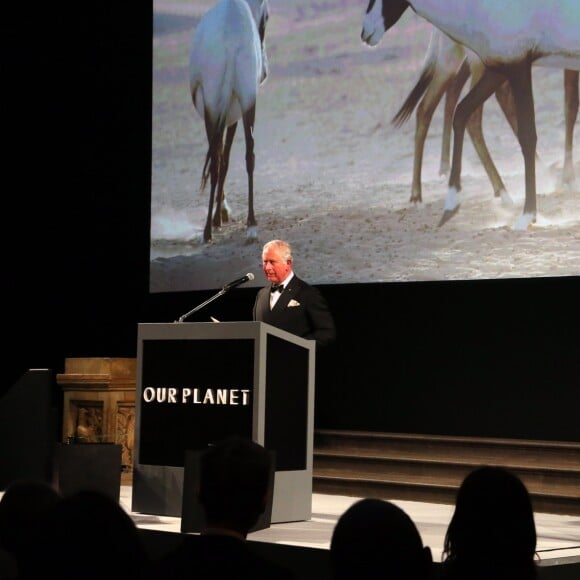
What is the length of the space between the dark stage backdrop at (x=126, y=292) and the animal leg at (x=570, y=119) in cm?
79

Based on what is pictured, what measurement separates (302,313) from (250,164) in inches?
112

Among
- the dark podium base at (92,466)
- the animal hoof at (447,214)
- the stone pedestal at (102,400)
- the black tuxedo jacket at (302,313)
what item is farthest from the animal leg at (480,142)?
the dark podium base at (92,466)

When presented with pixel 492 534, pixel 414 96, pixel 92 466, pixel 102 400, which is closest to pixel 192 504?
pixel 92 466

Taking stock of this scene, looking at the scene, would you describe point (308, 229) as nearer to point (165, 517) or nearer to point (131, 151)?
point (131, 151)

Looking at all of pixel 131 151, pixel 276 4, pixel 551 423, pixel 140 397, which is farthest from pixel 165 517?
pixel 131 151

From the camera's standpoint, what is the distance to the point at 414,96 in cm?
728

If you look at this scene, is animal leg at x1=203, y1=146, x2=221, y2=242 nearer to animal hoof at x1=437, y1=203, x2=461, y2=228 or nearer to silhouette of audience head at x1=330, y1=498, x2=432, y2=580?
animal hoof at x1=437, y1=203, x2=461, y2=228

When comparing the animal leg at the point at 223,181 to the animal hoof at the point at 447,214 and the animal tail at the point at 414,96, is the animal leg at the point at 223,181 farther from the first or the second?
the animal hoof at the point at 447,214

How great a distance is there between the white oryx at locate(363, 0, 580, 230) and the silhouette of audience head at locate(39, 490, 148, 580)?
5149 millimetres

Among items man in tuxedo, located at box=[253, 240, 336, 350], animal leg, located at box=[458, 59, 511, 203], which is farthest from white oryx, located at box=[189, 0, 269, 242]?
man in tuxedo, located at box=[253, 240, 336, 350]

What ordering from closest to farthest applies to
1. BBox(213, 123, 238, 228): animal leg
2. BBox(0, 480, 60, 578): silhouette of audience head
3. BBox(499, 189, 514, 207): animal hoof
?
BBox(0, 480, 60, 578): silhouette of audience head, BBox(499, 189, 514, 207): animal hoof, BBox(213, 123, 238, 228): animal leg

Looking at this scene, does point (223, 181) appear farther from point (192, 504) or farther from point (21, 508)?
point (21, 508)

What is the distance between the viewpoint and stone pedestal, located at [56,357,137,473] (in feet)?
Answer: 23.7

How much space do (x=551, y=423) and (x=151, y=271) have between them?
3.19 meters
